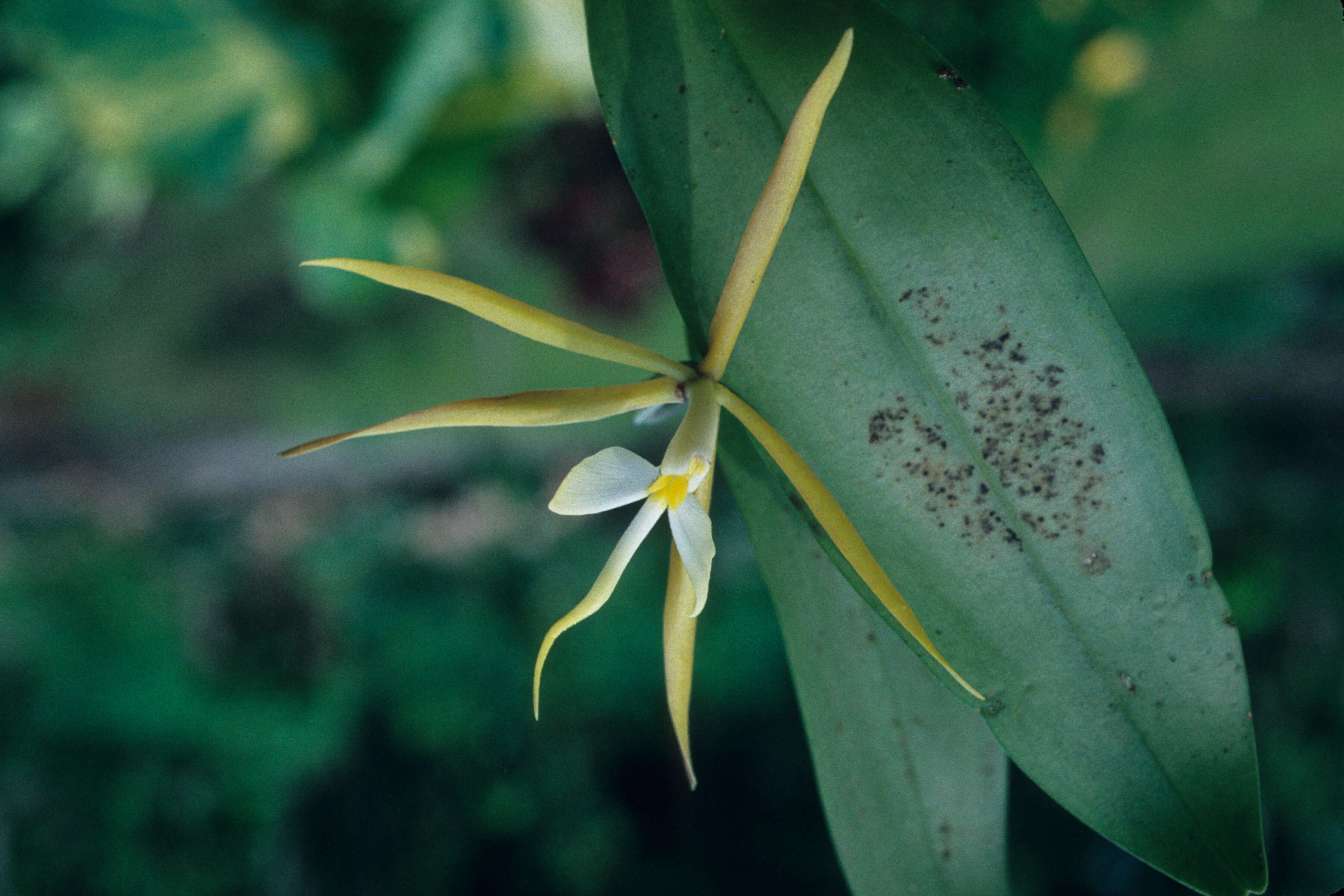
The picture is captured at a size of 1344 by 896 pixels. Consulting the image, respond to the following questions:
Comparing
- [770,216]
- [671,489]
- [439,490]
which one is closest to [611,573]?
[671,489]

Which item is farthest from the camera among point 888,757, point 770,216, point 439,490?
point 439,490

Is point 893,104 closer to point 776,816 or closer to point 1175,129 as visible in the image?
point 1175,129

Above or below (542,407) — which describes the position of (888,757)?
below

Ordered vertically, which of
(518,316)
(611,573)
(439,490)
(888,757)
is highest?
(518,316)

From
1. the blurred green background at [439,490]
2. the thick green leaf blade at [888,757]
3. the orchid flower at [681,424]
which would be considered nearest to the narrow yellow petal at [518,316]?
the orchid flower at [681,424]

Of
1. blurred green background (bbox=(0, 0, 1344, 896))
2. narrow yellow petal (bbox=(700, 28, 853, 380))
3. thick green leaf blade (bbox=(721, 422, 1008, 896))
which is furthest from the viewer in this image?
blurred green background (bbox=(0, 0, 1344, 896))

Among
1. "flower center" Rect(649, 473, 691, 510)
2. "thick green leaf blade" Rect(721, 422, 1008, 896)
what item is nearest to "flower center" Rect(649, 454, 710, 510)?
"flower center" Rect(649, 473, 691, 510)

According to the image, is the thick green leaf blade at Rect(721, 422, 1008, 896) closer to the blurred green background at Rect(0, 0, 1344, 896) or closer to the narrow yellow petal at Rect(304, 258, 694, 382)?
the narrow yellow petal at Rect(304, 258, 694, 382)

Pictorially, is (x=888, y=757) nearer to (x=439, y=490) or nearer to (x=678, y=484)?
(x=678, y=484)
